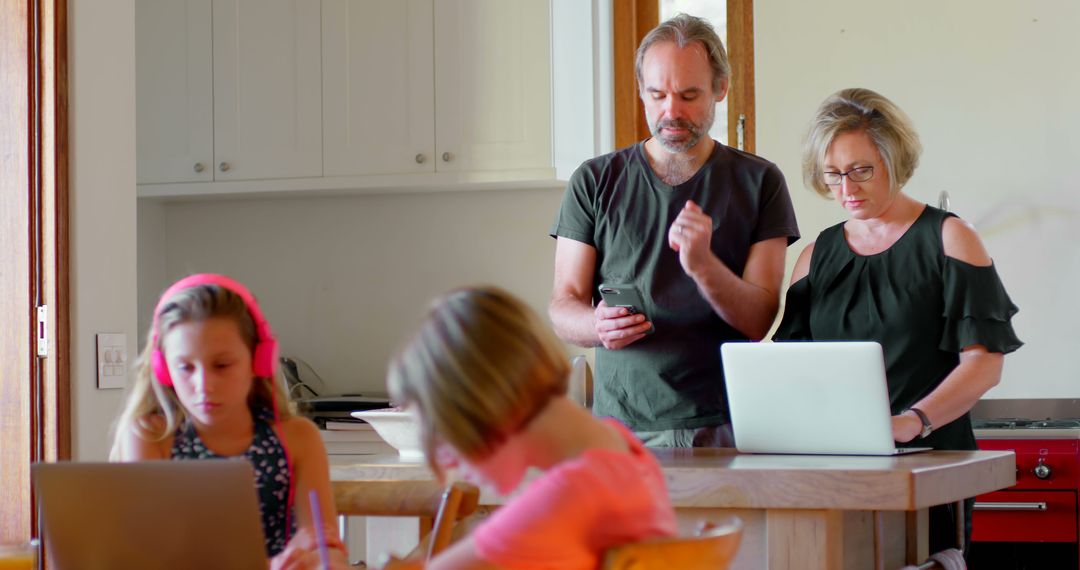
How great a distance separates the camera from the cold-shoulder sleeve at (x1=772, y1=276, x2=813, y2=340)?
251 centimetres

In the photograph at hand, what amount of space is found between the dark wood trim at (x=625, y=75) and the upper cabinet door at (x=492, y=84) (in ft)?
1.21

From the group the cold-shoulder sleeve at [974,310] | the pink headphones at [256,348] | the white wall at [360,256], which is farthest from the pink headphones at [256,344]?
the white wall at [360,256]

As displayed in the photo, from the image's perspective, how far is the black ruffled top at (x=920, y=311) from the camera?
230 cm

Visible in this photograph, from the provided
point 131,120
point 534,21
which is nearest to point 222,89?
point 534,21

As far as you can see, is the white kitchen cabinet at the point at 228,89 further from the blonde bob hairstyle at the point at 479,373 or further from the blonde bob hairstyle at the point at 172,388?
the blonde bob hairstyle at the point at 479,373

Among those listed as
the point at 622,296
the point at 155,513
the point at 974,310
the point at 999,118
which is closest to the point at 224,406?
the point at 155,513

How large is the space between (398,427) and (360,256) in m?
2.22

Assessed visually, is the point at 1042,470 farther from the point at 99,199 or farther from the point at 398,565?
the point at 398,565

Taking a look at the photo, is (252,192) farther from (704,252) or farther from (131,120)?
(704,252)

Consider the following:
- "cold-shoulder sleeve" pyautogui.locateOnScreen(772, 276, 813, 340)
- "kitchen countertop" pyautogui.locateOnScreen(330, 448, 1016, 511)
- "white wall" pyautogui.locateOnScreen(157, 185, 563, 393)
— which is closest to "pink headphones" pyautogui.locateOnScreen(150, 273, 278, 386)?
"kitchen countertop" pyautogui.locateOnScreen(330, 448, 1016, 511)

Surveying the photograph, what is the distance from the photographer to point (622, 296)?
2.32m

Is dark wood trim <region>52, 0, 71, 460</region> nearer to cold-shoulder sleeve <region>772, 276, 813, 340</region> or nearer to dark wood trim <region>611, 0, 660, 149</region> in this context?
cold-shoulder sleeve <region>772, 276, 813, 340</region>

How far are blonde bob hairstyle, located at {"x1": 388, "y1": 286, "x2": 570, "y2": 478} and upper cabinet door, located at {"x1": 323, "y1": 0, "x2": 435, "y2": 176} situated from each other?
116 inches

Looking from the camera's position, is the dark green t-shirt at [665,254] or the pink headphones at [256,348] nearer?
the pink headphones at [256,348]
